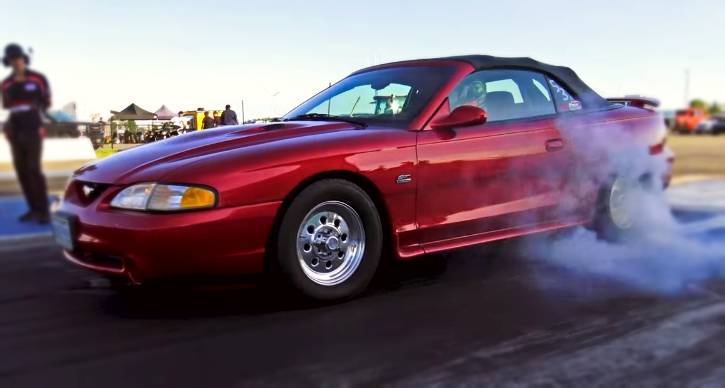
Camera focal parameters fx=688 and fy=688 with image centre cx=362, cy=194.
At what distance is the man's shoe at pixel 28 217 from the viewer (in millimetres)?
6312

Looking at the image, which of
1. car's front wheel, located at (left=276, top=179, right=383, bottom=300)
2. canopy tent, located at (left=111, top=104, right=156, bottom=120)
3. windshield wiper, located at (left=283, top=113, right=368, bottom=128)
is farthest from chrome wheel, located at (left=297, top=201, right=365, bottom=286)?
canopy tent, located at (left=111, top=104, right=156, bottom=120)

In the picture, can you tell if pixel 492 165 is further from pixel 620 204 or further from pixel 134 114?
pixel 134 114

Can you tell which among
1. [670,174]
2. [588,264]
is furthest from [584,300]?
[670,174]

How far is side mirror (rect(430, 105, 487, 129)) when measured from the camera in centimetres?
383

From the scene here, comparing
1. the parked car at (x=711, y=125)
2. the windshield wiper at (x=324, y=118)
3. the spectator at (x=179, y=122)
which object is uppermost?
the windshield wiper at (x=324, y=118)

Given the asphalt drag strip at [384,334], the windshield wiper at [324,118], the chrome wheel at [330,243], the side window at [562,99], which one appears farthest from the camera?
the side window at [562,99]

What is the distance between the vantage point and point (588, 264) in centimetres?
438

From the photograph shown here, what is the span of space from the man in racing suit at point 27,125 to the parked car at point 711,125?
525 centimetres

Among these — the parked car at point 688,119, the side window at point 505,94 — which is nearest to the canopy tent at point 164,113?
the side window at point 505,94

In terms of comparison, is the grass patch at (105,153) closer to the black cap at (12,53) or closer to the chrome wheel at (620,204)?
the black cap at (12,53)

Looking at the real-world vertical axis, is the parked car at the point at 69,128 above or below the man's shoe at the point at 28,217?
above

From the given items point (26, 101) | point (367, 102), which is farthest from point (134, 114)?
point (367, 102)

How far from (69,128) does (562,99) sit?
469 cm

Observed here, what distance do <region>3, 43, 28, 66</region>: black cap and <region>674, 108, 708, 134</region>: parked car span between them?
5189 mm
